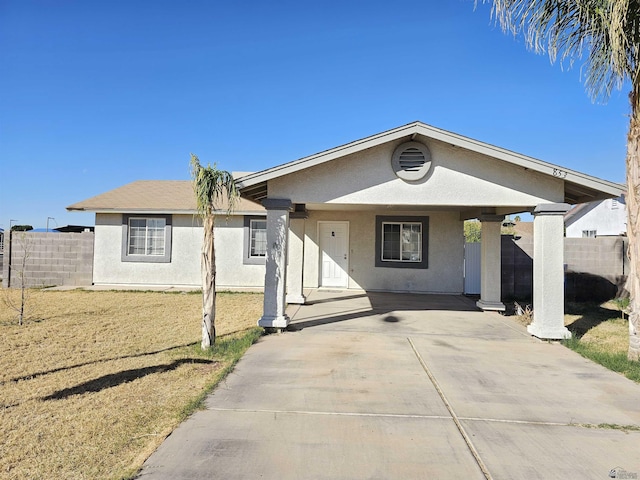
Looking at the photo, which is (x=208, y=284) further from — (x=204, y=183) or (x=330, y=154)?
(x=330, y=154)

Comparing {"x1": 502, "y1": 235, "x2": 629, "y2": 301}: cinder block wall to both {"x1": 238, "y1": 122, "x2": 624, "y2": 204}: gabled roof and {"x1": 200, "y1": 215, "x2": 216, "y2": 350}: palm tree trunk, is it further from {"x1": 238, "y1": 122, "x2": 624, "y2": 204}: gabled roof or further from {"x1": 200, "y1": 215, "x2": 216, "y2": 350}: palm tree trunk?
{"x1": 200, "y1": 215, "x2": 216, "y2": 350}: palm tree trunk

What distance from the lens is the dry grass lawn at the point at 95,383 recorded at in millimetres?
3176

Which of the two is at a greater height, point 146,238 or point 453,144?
point 453,144

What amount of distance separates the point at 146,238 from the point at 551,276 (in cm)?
1296

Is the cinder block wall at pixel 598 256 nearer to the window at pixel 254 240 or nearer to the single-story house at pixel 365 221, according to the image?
the single-story house at pixel 365 221

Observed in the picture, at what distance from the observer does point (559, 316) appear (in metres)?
7.46

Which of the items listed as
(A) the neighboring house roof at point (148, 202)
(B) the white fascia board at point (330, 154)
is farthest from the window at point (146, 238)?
(B) the white fascia board at point (330, 154)

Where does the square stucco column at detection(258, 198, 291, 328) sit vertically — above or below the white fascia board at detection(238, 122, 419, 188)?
below

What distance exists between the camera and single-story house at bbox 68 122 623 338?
294 inches

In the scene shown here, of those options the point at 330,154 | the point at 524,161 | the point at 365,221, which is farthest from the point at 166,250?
the point at 524,161

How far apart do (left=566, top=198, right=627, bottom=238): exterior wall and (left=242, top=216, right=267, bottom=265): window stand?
909 inches

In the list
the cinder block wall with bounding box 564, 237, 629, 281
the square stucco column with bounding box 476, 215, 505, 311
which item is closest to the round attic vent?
the square stucco column with bounding box 476, 215, 505, 311

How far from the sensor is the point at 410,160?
7633 mm

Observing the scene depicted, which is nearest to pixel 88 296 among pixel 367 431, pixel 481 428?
pixel 367 431
